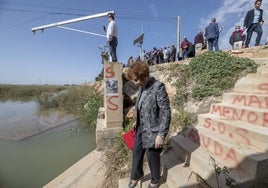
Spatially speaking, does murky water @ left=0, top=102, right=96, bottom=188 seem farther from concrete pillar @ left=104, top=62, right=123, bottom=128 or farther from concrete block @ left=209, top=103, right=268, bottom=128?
concrete block @ left=209, top=103, right=268, bottom=128

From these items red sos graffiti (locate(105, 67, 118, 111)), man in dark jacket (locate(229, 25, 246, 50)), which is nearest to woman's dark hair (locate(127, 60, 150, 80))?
red sos graffiti (locate(105, 67, 118, 111))

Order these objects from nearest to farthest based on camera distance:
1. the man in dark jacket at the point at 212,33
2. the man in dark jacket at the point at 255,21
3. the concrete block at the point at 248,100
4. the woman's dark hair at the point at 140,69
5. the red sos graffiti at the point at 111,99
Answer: the woman's dark hair at the point at 140,69 < the concrete block at the point at 248,100 < the red sos graffiti at the point at 111,99 < the man in dark jacket at the point at 255,21 < the man in dark jacket at the point at 212,33

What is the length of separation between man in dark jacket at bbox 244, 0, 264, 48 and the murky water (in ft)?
23.1

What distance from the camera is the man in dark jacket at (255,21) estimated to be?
262 inches

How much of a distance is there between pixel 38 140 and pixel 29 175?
2.80 metres

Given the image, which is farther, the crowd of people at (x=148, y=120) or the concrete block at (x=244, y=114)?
the concrete block at (x=244, y=114)

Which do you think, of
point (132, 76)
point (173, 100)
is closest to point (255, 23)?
point (173, 100)

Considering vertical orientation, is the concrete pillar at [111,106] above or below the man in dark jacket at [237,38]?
below

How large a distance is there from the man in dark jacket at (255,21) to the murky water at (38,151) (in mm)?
7052

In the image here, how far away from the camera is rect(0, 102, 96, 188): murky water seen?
16.3ft

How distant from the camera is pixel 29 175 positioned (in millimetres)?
5008

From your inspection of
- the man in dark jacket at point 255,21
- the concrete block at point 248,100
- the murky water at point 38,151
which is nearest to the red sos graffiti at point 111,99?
the murky water at point 38,151

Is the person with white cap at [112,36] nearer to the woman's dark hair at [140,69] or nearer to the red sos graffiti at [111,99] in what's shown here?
the red sos graffiti at [111,99]

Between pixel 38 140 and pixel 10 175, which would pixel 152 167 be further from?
pixel 38 140
